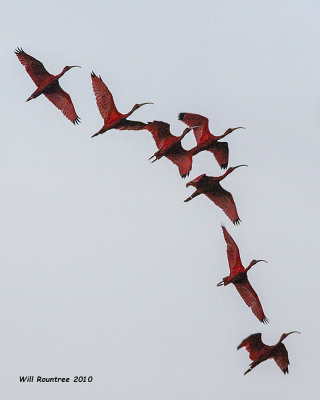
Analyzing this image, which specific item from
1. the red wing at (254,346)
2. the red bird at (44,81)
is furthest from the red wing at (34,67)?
the red wing at (254,346)

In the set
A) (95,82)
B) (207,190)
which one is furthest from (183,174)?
(95,82)

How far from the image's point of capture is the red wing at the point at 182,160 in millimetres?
60281

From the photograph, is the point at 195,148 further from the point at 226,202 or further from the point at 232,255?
the point at 232,255

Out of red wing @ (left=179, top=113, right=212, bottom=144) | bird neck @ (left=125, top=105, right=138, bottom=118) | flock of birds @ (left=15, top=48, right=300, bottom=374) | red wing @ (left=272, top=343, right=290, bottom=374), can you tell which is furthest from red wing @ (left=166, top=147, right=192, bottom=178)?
red wing @ (left=272, top=343, right=290, bottom=374)

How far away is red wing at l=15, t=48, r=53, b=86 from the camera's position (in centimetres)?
6050

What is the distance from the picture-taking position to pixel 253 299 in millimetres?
60125

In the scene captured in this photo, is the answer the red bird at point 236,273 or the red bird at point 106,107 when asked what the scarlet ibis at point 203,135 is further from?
the red bird at point 236,273

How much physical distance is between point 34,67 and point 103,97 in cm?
337

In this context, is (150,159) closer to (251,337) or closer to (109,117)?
(109,117)

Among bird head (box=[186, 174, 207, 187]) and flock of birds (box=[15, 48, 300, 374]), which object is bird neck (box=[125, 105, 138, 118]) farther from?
bird head (box=[186, 174, 207, 187])

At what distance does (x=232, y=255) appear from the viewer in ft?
195

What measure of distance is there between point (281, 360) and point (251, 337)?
2.04 meters

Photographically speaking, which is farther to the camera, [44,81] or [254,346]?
[44,81]

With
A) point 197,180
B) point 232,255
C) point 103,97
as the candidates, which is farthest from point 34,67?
point 232,255
